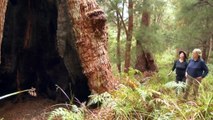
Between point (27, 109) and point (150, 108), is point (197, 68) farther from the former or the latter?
→ point (27, 109)

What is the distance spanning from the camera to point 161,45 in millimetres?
13062

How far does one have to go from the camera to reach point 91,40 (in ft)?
22.7

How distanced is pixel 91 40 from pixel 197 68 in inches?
99.2

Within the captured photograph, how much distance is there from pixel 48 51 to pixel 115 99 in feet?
13.0

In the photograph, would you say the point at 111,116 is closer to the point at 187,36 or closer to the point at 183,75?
the point at 183,75

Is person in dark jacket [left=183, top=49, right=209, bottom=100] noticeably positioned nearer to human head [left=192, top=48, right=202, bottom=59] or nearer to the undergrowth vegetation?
human head [left=192, top=48, right=202, bottom=59]

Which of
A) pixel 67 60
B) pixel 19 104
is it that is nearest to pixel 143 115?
pixel 67 60

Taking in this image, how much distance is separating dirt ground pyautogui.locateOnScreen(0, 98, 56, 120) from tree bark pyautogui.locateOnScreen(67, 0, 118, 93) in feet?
4.08

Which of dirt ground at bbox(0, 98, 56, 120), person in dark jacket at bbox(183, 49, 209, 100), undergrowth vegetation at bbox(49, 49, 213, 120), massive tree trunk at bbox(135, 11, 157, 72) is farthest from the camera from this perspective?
massive tree trunk at bbox(135, 11, 157, 72)

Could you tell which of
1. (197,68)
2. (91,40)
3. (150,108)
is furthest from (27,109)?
(197,68)

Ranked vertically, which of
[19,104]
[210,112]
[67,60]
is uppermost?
[67,60]

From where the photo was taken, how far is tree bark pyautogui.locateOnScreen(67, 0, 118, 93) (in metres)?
6.83

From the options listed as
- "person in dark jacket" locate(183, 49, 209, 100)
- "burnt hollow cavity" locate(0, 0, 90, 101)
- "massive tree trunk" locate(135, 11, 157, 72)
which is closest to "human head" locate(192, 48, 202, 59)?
"person in dark jacket" locate(183, 49, 209, 100)

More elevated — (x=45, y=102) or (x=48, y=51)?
(x=48, y=51)
